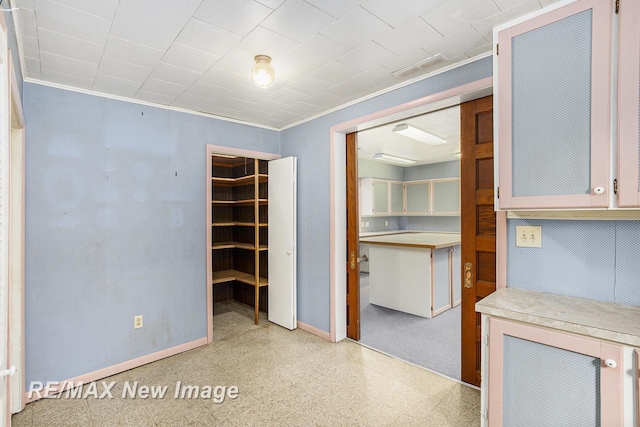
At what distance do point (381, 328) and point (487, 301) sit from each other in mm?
2124

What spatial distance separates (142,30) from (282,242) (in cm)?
239

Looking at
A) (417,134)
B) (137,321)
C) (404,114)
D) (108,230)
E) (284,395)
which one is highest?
(417,134)

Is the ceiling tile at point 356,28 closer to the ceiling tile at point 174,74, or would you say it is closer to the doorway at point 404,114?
the doorway at point 404,114

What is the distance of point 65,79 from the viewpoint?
2.37 m

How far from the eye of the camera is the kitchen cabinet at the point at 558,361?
3.98 ft

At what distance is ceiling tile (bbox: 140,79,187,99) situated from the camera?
2483 mm

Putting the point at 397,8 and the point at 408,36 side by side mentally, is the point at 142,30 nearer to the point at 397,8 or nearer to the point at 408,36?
the point at 397,8

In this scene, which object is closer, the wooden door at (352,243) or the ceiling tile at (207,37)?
the ceiling tile at (207,37)

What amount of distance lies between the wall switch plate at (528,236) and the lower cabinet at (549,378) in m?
0.58

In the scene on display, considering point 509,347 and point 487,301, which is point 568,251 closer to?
point 487,301

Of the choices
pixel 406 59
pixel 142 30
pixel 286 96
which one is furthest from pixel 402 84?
pixel 142 30

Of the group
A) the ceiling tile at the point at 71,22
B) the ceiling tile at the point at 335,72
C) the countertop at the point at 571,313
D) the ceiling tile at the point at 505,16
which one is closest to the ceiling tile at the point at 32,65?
the ceiling tile at the point at 71,22

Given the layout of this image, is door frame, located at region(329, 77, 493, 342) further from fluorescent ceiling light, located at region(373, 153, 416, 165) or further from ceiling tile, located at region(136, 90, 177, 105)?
fluorescent ceiling light, located at region(373, 153, 416, 165)

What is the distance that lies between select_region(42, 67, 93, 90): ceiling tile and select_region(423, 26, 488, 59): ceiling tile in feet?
8.46
